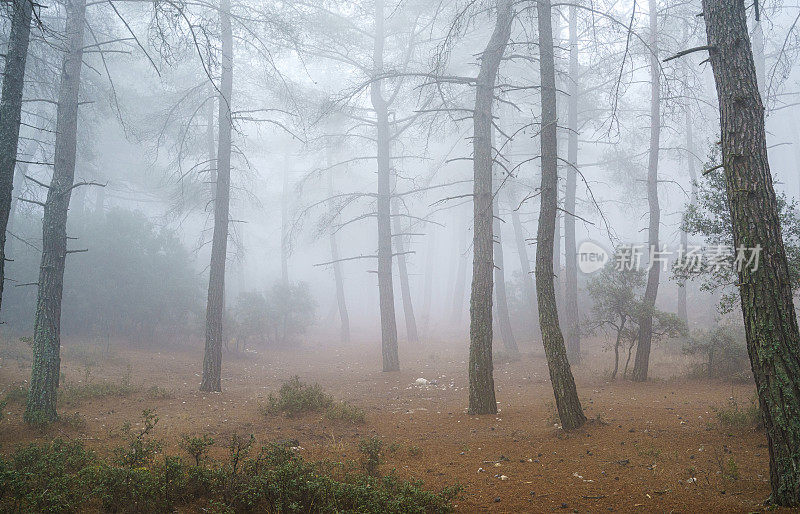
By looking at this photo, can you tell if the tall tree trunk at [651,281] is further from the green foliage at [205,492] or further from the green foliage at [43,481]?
the green foliage at [43,481]

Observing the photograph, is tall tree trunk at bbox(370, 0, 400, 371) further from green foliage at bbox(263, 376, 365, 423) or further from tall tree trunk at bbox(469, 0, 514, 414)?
tall tree trunk at bbox(469, 0, 514, 414)

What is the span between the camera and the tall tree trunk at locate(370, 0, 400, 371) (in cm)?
1383

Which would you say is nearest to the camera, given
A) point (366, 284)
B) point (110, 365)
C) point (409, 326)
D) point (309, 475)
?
point (309, 475)

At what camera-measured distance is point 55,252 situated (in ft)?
24.4

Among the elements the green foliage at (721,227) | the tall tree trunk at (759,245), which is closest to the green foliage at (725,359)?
the green foliage at (721,227)

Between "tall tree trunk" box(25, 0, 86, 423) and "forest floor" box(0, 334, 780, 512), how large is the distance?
0.47 metres

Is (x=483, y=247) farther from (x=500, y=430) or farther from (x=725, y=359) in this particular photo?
(x=725, y=359)

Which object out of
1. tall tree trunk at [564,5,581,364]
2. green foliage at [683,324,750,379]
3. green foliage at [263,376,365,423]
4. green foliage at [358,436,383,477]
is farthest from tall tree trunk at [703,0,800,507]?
tall tree trunk at [564,5,581,364]

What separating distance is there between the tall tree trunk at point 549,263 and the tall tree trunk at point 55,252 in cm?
741

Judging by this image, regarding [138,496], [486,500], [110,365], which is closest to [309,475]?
[138,496]

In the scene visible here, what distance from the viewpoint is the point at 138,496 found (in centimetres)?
366

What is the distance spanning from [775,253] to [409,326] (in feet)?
58.1

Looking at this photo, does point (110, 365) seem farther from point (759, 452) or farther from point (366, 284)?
point (366, 284)

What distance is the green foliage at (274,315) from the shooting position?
63.0 ft
